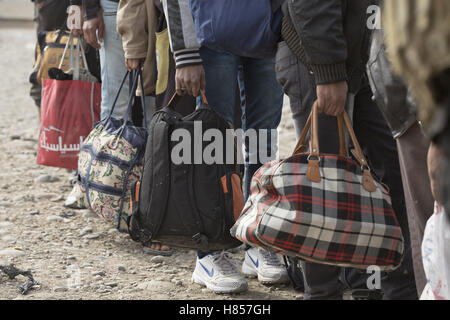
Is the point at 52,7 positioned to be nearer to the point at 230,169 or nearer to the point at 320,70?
the point at 230,169

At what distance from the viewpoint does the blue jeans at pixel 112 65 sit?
3.66 m

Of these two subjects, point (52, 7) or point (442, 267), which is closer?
point (442, 267)

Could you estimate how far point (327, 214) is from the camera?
2119 millimetres

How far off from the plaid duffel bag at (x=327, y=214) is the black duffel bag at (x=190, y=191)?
0.71 metres

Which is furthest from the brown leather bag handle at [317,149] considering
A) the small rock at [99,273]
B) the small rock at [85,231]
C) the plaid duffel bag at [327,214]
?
the small rock at [85,231]

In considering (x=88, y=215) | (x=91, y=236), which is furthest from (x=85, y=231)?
(x=88, y=215)

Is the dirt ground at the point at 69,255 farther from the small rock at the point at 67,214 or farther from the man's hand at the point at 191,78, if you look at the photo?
the man's hand at the point at 191,78

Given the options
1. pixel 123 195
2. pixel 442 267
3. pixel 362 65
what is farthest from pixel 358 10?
pixel 123 195

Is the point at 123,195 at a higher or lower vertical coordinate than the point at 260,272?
higher

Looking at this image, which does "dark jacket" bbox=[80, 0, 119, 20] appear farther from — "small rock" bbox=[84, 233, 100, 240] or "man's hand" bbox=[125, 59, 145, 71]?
"small rock" bbox=[84, 233, 100, 240]

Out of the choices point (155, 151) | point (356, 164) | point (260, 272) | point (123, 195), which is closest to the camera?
point (356, 164)

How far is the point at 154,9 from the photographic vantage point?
11.4ft

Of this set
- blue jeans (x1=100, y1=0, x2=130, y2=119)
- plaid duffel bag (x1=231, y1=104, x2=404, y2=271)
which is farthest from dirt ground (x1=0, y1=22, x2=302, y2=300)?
plaid duffel bag (x1=231, y1=104, x2=404, y2=271)
